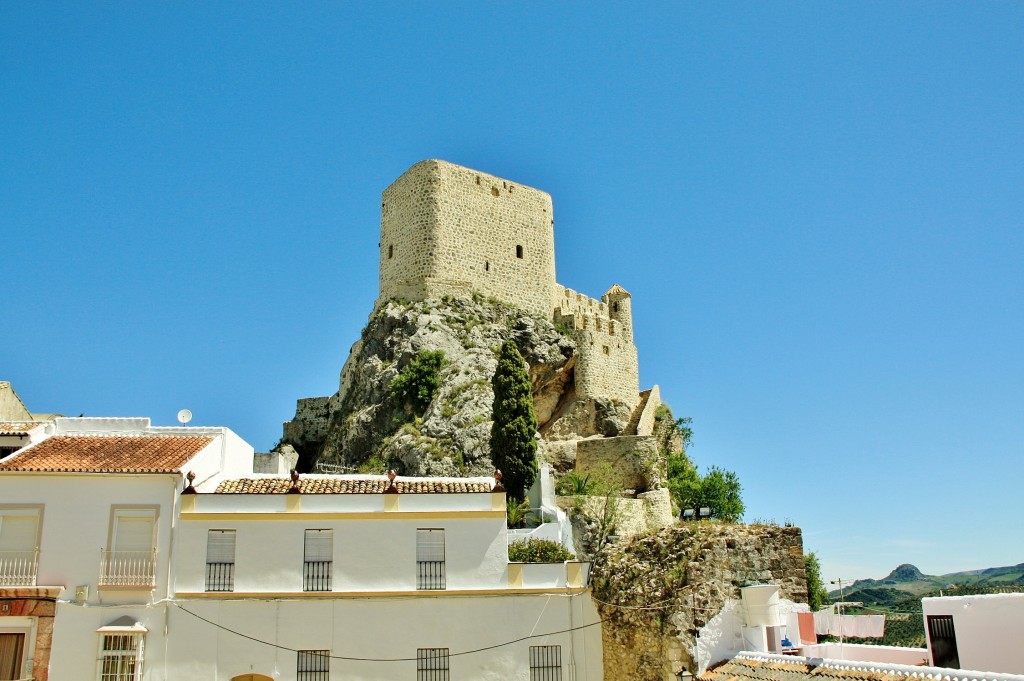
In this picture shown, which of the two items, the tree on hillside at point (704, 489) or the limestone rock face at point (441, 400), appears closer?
the limestone rock face at point (441, 400)

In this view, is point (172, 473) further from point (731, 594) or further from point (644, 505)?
point (644, 505)

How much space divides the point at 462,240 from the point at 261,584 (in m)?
33.0

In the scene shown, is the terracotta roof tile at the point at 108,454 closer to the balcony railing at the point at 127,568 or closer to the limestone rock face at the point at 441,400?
the balcony railing at the point at 127,568

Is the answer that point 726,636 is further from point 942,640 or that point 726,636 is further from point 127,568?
point 127,568

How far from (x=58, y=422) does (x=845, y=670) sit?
22.6 metres

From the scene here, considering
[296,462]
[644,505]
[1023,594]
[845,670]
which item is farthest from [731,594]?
[296,462]

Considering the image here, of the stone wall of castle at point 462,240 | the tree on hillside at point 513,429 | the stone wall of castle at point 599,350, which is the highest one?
the stone wall of castle at point 462,240

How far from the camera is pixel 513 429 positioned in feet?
132

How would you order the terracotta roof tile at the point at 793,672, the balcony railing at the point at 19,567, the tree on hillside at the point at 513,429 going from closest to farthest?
the terracotta roof tile at the point at 793,672
the balcony railing at the point at 19,567
the tree on hillside at the point at 513,429

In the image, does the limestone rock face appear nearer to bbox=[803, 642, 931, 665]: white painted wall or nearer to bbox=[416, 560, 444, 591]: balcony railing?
bbox=[416, 560, 444, 591]: balcony railing

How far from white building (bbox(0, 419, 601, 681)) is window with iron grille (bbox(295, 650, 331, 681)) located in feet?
0.12

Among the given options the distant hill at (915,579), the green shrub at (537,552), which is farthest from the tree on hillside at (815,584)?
the green shrub at (537,552)

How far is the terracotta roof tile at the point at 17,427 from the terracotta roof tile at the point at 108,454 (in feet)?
3.25

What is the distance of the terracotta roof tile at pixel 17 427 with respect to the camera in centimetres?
2748
